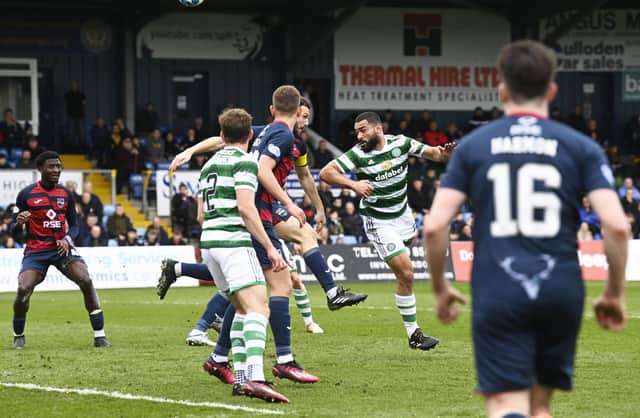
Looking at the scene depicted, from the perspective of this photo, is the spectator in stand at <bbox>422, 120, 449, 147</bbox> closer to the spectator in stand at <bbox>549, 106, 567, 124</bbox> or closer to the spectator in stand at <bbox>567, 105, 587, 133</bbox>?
the spectator in stand at <bbox>549, 106, 567, 124</bbox>

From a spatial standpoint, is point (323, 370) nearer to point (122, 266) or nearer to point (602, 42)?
point (122, 266)

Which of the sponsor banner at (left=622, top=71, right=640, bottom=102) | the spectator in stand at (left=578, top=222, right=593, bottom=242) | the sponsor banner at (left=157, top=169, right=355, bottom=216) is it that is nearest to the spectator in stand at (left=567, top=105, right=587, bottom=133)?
the sponsor banner at (left=622, top=71, right=640, bottom=102)

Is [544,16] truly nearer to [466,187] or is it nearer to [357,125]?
[357,125]

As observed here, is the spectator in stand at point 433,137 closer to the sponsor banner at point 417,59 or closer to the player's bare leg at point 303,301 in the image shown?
the sponsor banner at point 417,59

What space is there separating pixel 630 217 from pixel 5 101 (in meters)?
17.4

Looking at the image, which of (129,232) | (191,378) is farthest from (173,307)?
(191,378)

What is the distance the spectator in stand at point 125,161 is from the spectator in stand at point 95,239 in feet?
15.5

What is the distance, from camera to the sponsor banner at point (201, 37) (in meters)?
36.5

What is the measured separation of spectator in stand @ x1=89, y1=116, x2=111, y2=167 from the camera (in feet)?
107

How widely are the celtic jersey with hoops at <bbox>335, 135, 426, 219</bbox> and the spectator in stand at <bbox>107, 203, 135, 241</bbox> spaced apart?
51.5 ft

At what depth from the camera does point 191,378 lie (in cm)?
1038

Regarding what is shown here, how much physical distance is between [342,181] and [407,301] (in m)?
1.34

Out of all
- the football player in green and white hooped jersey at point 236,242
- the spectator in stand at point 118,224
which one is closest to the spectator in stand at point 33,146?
the spectator in stand at point 118,224

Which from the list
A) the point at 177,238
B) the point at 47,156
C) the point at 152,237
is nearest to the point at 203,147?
the point at 47,156
